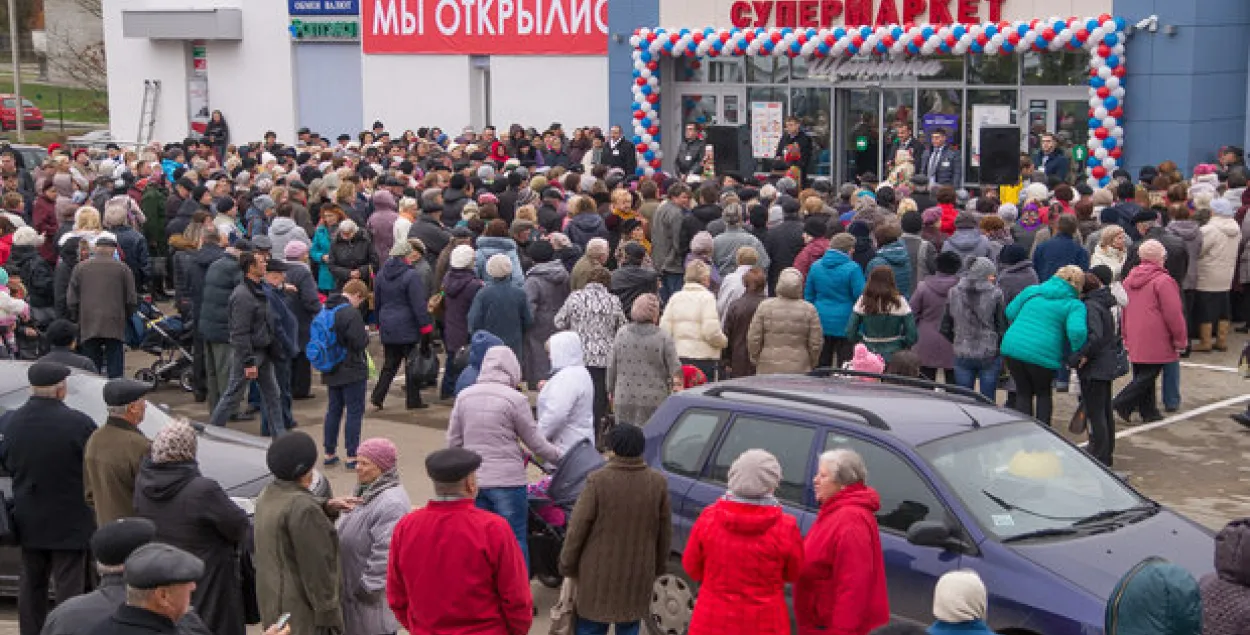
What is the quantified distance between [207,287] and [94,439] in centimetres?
559

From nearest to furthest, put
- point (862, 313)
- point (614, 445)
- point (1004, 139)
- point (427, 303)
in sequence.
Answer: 1. point (614, 445)
2. point (862, 313)
3. point (427, 303)
4. point (1004, 139)


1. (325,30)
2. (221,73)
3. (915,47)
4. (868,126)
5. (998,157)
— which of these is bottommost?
(998,157)

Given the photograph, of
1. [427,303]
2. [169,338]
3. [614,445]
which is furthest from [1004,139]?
[614,445]

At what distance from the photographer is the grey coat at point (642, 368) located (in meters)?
11.8

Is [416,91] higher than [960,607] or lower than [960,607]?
higher

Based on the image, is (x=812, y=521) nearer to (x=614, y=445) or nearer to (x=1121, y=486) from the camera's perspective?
(x=614, y=445)

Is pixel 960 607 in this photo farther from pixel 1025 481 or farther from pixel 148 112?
pixel 148 112

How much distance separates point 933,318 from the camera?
1352 centimetres

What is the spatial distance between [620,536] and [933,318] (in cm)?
635

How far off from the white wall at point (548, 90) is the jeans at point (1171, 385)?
1872 centimetres

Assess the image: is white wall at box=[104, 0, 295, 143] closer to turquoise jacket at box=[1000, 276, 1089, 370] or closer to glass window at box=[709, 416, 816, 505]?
turquoise jacket at box=[1000, 276, 1089, 370]

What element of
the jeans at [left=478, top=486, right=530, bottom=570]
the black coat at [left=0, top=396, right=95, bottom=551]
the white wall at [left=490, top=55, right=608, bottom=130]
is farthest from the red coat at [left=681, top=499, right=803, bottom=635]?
the white wall at [left=490, top=55, right=608, bottom=130]

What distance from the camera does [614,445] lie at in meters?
7.80

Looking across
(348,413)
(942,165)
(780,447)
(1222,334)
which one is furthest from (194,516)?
(942,165)
